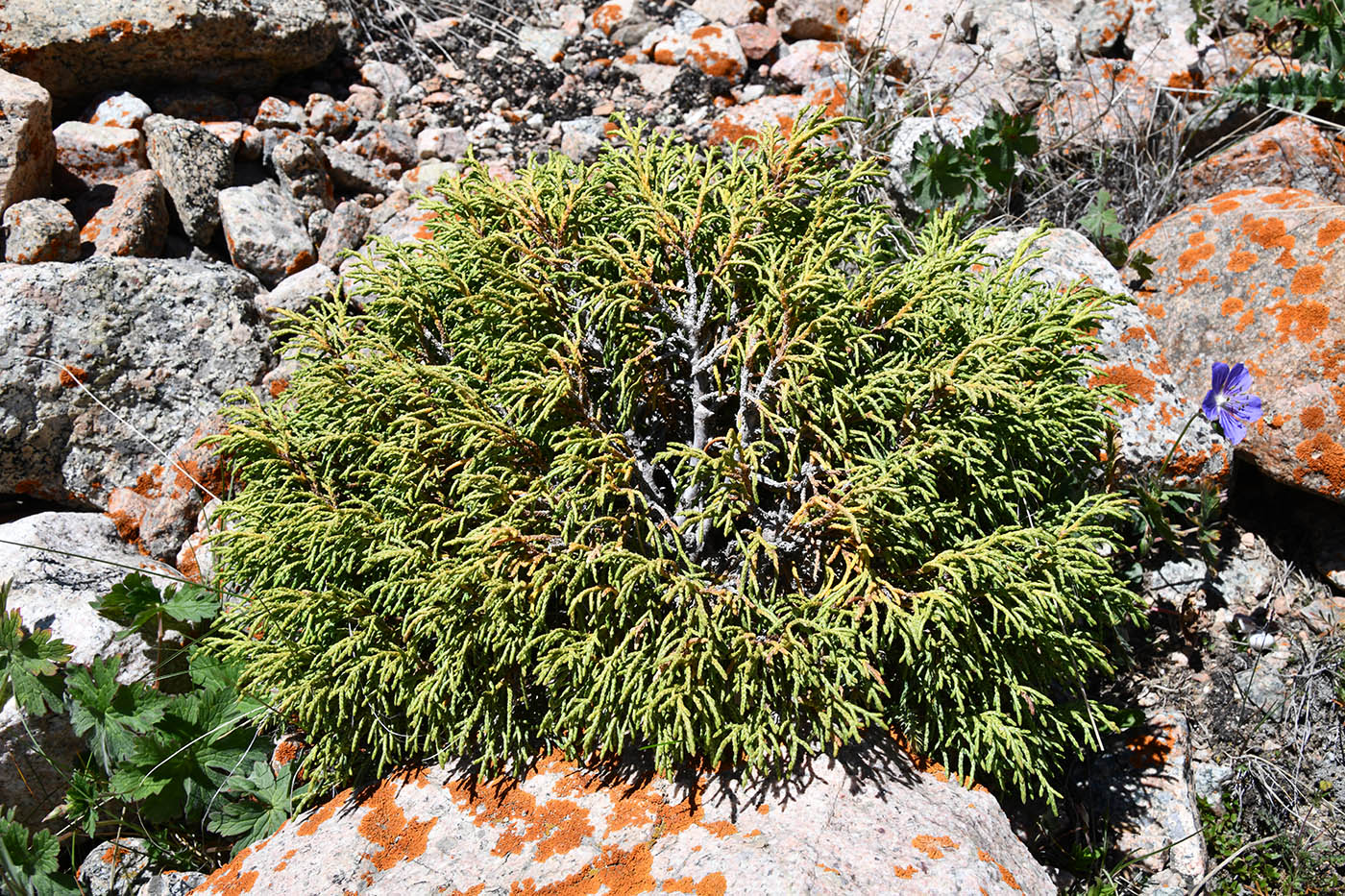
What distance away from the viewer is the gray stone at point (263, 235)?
16.8ft

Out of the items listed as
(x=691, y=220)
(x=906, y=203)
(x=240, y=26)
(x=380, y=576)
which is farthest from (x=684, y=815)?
(x=240, y=26)

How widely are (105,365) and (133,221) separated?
3.32ft

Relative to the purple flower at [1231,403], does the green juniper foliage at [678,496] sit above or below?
above

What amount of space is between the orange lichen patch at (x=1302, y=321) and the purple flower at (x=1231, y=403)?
42 cm

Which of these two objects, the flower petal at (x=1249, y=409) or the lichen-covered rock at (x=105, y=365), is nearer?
→ the flower petal at (x=1249, y=409)

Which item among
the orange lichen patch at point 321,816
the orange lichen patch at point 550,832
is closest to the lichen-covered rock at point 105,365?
the orange lichen patch at point 321,816

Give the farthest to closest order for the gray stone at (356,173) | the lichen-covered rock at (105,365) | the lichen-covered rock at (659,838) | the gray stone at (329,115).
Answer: the gray stone at (329,115), the gray stone at (356,173), the lichen-covered rock at (105,365), the lichen-covered rock at (659,838)

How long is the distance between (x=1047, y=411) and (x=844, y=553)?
89cm

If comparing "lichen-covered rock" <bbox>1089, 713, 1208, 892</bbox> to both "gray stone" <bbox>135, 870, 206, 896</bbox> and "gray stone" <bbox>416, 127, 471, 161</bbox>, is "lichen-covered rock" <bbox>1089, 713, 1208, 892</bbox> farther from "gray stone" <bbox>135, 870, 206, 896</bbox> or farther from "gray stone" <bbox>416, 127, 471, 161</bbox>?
"gray stone" <bbox>416, 127, 471, 161</bbox>

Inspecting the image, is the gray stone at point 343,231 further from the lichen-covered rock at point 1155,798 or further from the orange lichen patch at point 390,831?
the lichen-covered rock at point 1155,798

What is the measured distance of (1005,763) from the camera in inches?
113

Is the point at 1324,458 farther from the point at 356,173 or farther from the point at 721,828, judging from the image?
the point at 356,173

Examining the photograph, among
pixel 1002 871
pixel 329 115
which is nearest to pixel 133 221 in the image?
pixel 329 115

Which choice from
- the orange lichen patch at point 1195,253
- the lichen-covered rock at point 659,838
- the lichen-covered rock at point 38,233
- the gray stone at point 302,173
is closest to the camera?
the lichen-covered rock at point 659,838
